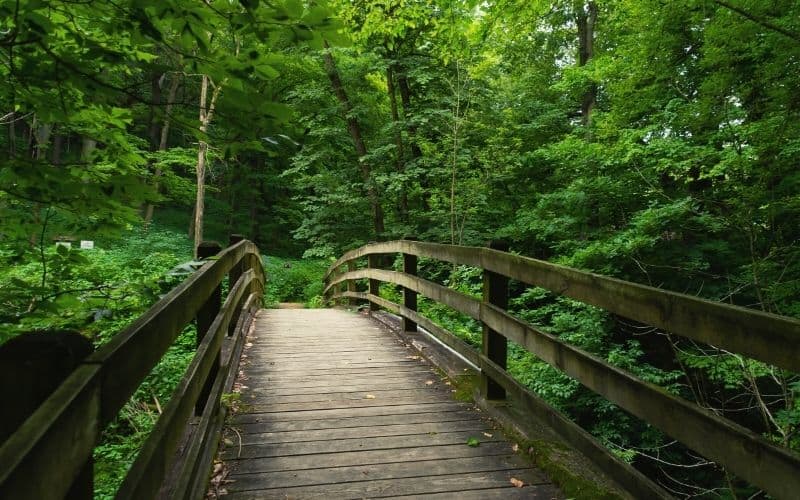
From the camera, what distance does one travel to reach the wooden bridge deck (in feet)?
8.50

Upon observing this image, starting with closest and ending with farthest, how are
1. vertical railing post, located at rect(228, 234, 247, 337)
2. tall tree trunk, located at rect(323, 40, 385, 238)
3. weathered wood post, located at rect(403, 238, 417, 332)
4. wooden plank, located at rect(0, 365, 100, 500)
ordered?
wooden plank, located at rect(0, 365, 100, 500), vertical railing post, located at rect(228, 234, 247, 337), weathered wood post, located at rect(403, 238, 417, 332), tall tree trunk, located at rect(323, 40, 385, 238)

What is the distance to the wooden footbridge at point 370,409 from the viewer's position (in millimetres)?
1051

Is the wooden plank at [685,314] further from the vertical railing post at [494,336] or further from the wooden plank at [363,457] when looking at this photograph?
the wooden plank at [363,457]

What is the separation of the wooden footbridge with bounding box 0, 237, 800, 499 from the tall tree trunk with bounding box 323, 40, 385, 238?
899 centimetres

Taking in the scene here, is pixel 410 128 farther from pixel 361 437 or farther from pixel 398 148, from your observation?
pixel 361 437

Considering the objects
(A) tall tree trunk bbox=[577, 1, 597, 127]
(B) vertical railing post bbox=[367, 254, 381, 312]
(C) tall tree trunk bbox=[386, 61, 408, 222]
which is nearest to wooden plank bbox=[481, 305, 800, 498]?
(B) vertical railing post bbox=[367, 254, 381, 312]

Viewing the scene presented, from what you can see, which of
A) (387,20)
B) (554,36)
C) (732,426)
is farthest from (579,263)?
(554,36)

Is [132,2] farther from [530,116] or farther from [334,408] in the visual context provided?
[530,116]

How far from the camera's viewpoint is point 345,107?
567 inches

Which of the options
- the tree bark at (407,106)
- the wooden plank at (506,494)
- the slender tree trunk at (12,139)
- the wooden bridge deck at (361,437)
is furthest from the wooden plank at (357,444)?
the tree bark at (407,106)

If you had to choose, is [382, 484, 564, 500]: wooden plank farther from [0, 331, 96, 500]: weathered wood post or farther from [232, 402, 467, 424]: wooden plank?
[0, 331, 96, 500]: weathered wood post

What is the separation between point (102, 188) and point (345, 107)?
41.5 ft

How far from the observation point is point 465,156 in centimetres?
1202

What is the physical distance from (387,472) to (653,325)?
1594 mm
